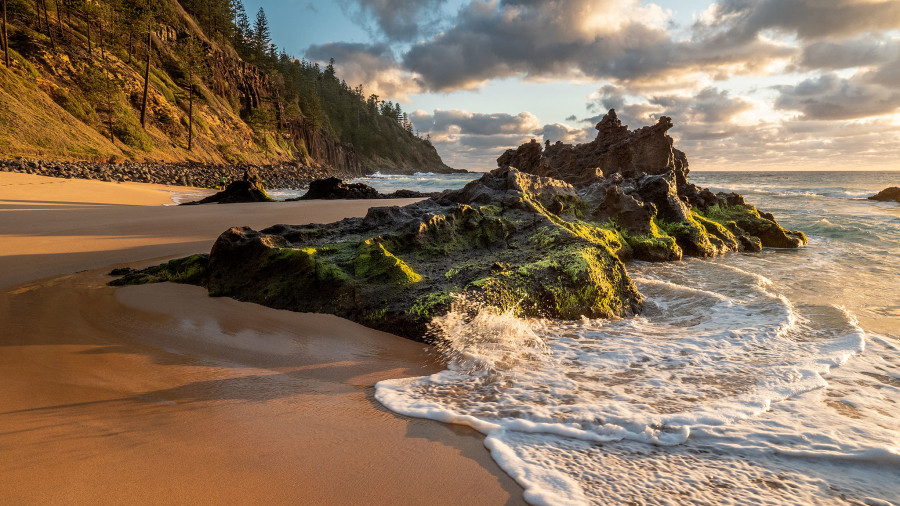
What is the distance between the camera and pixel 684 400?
2.73 meters

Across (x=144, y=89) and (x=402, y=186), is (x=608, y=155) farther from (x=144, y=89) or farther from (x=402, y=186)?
(x=144, y=89)

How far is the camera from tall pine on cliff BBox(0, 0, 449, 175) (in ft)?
70.0

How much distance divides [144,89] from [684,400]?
3837cm

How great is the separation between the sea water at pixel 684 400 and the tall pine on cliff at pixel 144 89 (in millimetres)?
24020

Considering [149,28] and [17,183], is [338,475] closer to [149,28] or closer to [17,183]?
[17,183]

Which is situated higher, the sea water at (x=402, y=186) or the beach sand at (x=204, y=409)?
the sea water at (x=402, y=186)

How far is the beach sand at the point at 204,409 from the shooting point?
173cm

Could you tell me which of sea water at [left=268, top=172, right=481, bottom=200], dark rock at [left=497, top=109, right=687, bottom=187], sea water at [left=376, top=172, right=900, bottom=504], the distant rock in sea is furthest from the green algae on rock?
the distant rock in sea

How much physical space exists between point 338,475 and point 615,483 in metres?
1.29

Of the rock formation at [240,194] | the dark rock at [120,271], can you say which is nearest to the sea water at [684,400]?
the dark rock at [120,271]

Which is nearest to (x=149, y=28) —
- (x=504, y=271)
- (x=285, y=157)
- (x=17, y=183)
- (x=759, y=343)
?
(x=285, y=157)

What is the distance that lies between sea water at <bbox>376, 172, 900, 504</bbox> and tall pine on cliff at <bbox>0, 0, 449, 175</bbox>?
78.8 ft

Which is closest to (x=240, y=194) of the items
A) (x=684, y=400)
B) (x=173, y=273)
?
(x=173, y=273)

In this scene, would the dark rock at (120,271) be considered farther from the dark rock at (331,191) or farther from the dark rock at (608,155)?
the dark rock at (608,155)
